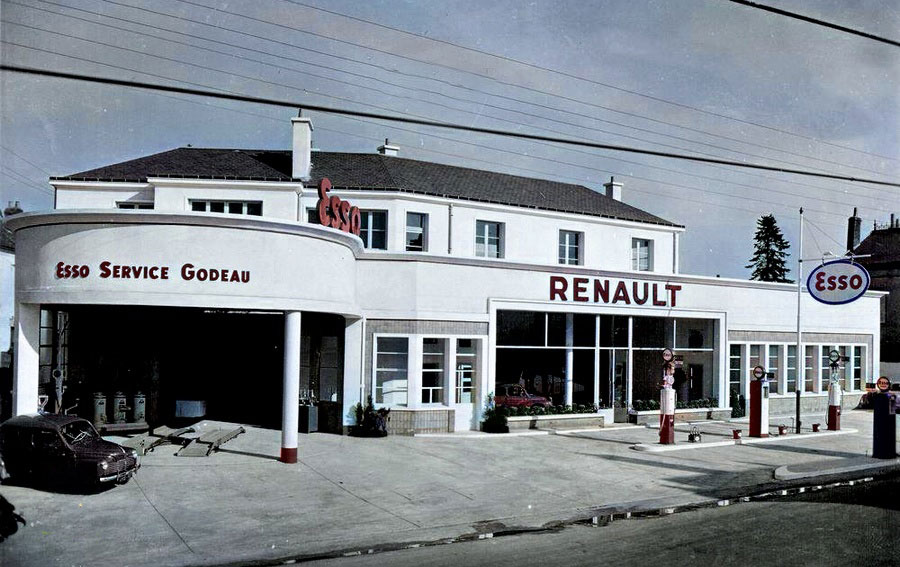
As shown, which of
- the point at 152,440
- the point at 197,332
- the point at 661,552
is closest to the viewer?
the point at 661,552

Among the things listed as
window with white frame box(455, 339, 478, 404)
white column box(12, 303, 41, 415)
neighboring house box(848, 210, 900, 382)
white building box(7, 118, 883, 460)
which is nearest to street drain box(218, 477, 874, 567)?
white building box(7, 118, 883, 460)

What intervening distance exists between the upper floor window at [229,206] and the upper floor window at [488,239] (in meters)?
9.32

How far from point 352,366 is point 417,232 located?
8525 mm

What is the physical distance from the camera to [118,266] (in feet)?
56.3

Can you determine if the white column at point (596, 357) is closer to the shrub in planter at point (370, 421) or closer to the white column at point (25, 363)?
the shrub in planter at point (370, 421)

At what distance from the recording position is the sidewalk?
1224 cm

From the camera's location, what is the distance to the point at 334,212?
74.4ft

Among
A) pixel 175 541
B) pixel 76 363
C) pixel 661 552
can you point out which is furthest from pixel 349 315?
pixel 661 552

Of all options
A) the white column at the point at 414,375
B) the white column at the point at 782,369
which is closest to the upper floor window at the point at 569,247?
the white column at the point at 782,369

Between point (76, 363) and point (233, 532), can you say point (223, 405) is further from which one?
point (233, 532)

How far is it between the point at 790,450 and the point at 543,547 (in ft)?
48.2

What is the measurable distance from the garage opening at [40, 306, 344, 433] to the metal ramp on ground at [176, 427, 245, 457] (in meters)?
3.44

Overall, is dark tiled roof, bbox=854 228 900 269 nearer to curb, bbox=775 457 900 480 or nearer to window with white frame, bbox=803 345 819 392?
window with white frame, bbox=803 345 819 392

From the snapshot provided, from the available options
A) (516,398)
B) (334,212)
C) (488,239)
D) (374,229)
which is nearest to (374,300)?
(334,212)
